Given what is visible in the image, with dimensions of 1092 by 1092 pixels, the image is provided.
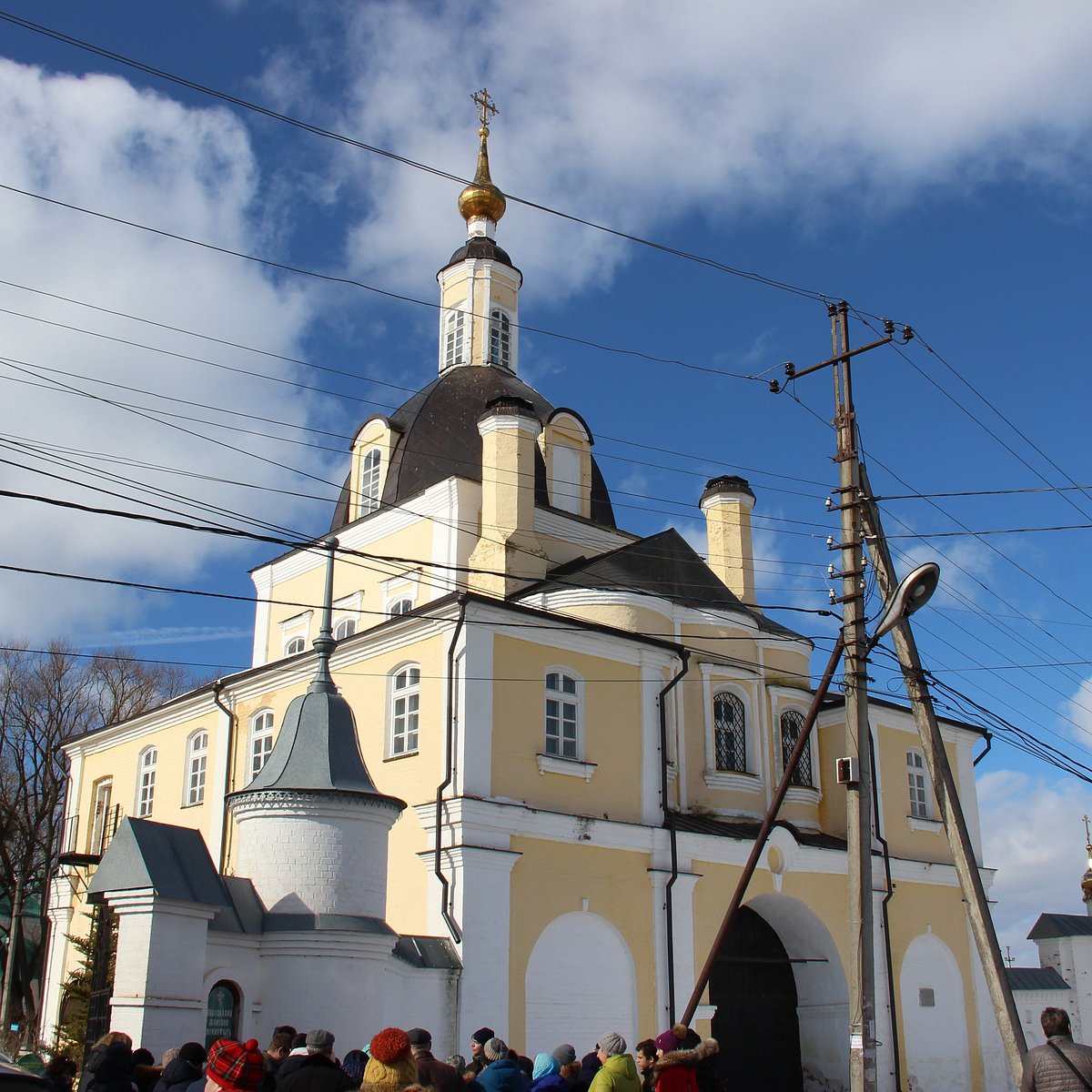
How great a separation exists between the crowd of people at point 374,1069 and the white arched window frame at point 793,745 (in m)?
13.7

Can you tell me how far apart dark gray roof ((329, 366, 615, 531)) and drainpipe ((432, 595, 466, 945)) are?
658cm

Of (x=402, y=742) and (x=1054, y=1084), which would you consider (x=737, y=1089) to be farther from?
(x=1054, y=1084)

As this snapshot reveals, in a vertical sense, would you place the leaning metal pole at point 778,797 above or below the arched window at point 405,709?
below

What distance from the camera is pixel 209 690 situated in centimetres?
2403

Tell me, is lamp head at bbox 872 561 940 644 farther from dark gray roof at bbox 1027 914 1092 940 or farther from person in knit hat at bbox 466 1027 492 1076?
dark gray roof at bbox 1027 914 1092 940

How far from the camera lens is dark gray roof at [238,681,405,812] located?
48.5 feet

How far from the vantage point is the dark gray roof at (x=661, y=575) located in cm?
2189

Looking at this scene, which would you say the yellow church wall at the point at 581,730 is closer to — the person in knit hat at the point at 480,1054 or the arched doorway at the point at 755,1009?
the arched doorway at the point at 755,1009

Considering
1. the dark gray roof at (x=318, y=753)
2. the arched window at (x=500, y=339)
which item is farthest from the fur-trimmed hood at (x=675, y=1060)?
the arched window at (x=500, y=339)

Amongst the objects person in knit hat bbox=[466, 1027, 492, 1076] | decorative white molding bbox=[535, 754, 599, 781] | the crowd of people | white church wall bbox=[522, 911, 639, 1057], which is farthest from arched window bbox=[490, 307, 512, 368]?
the crowd of people

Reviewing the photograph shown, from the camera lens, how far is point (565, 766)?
19.0 meters

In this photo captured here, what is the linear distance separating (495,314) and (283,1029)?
23330 millimetres

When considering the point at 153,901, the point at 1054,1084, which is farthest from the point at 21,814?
the point at 1054,1084

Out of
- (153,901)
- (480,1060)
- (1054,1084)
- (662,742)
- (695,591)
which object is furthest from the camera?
(695,591)
